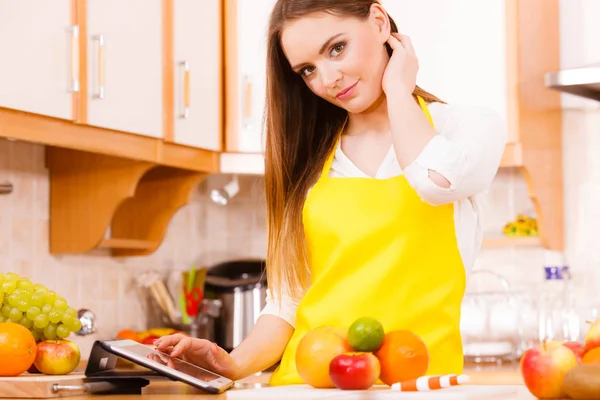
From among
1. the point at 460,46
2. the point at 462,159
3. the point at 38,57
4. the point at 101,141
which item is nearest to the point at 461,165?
the point at 462,159

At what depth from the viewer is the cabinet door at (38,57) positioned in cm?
218

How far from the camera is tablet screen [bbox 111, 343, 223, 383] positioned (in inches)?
58.5

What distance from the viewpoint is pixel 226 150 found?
10.4 ft

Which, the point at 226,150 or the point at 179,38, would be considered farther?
the point at 226,150

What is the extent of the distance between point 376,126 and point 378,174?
0.10 metres

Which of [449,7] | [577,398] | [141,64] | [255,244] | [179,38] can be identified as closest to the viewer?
[577,398]

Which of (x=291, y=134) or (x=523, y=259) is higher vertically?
(x=291, y=134)

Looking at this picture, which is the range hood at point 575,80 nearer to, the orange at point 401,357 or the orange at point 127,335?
the orange at point 127,335

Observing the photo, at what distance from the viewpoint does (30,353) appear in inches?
65.2

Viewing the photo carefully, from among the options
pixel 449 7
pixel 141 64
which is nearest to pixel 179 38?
pixel 141 64

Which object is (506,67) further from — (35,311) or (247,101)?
(35,311)

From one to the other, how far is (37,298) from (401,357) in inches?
30.5

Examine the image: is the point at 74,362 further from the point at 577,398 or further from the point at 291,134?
the point at 577,398

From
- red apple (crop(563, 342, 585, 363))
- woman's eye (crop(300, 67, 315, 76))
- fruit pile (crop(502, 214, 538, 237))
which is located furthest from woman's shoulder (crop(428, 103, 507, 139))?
fruit pile (crop(502, 214, 538, 237))
